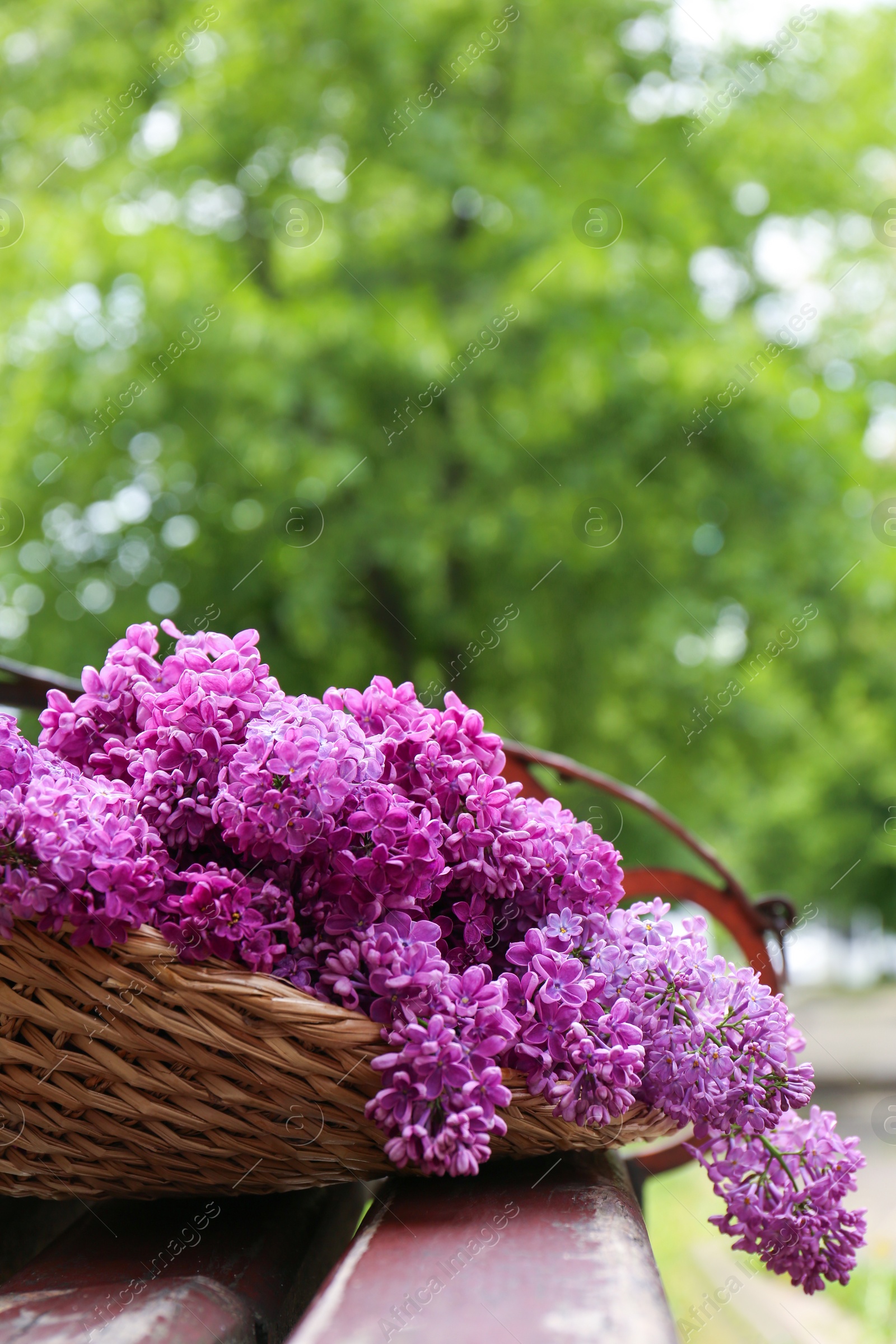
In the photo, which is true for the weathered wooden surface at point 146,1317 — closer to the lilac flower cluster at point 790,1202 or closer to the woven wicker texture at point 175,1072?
the woven wicker texture at point 175,1072

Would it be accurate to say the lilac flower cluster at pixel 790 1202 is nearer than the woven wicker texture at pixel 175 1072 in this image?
No

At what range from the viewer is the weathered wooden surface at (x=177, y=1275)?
0.75 metres

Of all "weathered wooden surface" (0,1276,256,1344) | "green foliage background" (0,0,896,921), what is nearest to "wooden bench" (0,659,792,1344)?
"weathered wooden surface" (0,1276,256,1344)

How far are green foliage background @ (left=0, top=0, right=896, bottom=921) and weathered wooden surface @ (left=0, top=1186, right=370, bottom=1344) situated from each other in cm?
387

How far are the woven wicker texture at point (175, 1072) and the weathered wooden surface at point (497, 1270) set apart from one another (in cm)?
5

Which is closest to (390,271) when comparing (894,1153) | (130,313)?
(130,313)

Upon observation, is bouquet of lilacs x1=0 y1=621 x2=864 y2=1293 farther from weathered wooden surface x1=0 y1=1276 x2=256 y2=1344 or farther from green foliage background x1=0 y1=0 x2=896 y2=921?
green foliage background x1=0 y1=0 x2=896 y2=921

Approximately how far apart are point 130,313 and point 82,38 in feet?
6.66

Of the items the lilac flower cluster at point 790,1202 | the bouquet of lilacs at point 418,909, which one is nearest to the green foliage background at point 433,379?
the bouquet of lilacs at point 418,909

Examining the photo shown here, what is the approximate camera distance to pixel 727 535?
5645mm

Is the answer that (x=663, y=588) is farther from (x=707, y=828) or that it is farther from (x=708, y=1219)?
(x=708, y=1219)

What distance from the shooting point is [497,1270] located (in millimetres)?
683

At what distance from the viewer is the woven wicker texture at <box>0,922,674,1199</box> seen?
0.78 metres

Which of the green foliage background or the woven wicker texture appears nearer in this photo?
the woven wicker texture
